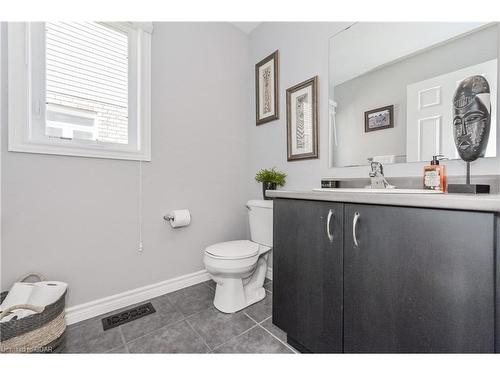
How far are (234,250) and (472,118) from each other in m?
1.44

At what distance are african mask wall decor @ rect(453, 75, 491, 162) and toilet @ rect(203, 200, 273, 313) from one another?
1119mm

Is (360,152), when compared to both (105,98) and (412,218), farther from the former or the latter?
(105,98)

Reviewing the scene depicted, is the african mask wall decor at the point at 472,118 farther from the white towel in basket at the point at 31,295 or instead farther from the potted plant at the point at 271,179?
the white towel in basket at the point at 31,295

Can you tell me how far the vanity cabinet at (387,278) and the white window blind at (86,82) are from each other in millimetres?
1412

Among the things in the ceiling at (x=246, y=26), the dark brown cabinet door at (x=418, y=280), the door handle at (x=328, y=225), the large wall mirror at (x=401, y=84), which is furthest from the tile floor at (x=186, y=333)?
the ceiling at (x=246, y=26)

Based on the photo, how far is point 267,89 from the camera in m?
2.05

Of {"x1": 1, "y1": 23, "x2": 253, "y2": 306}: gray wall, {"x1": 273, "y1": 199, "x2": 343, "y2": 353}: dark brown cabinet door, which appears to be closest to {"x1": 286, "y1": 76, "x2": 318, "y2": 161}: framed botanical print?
{"x1": 1, "y1": 23, "x2": 253, "y2": 306}: gray wall

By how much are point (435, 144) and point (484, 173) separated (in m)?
0.24

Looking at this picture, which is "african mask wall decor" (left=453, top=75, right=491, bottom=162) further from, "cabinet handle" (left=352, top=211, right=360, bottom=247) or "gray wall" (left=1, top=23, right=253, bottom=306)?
"gray wall" (left=1, top=23, right=253, bottom=306)

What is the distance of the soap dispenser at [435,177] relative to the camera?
100cm

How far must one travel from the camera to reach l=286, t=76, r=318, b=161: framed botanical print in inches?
65.7

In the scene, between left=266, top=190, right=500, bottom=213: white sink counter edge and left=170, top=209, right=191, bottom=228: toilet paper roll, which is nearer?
left=266, top=190, right=500, bottom=213: white sink counter edge

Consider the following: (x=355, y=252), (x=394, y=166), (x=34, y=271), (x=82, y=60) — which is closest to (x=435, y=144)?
(x=394, y=166)

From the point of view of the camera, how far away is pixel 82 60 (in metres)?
1.49
